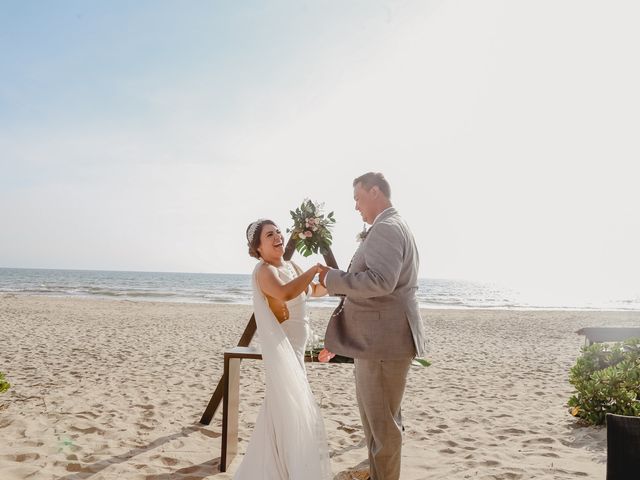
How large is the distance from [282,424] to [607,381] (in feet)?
12.6

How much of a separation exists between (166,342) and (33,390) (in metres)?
6.03

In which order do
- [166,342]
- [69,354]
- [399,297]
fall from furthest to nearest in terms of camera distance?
[166,342], [69,354], [399,297]

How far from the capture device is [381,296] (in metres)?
3.38

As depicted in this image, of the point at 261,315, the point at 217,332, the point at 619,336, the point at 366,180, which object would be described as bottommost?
the point at 217,332

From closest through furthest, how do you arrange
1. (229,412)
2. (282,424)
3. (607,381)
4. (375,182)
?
(375,182)
(282,424)
(229,412)
(607,381)

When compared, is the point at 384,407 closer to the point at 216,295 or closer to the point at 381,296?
the point at 381,296

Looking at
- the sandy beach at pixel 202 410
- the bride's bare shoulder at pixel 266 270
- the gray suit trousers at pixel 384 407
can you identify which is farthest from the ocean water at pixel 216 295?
the gray suit trousers at pixel 384 407

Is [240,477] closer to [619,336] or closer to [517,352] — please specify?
[619,336]

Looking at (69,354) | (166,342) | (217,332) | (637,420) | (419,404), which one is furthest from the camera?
Answer: (217,332)

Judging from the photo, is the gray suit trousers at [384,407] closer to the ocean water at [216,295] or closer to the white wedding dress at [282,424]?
the white wedding dress at [282,424]

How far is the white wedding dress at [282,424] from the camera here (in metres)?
3.71

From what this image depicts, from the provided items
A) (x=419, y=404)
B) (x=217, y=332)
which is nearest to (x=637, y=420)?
(x=419, y=404)

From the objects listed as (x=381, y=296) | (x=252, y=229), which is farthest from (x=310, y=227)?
(x=381, y=296)

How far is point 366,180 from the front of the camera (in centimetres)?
357
